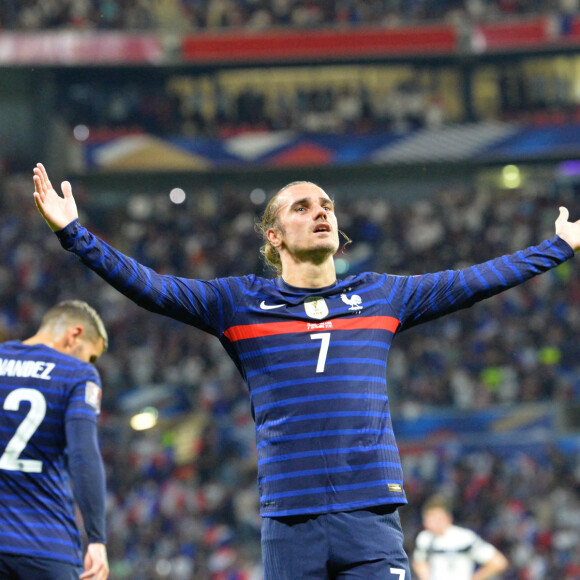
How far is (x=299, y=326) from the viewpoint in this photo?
3.44m

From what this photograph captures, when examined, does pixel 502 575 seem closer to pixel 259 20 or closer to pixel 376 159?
pixel 376 159

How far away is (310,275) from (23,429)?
1637mm

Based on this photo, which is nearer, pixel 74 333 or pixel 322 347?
pixel 322 347

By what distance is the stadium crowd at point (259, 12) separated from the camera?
987 inches

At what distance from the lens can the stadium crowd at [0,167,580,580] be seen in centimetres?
1448

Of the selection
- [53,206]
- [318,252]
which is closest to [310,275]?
[318,252]

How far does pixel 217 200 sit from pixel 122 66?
4.23 metres

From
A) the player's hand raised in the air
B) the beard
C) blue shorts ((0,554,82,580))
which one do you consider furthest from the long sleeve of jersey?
blue shorts ((0,554,82,580))

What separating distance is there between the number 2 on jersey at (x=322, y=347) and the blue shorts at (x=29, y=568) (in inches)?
70.5

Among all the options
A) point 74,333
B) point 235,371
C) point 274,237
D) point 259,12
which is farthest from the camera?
point 259,12

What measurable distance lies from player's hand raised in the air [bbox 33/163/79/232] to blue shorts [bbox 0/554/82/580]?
5.64ft

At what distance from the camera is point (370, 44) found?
25250 millimetres

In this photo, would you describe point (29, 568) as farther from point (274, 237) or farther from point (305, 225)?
point (305, 225)

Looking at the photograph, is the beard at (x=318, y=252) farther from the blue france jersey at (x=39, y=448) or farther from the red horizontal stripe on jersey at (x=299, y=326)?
the blue france jersey at (x=39, y=448)
